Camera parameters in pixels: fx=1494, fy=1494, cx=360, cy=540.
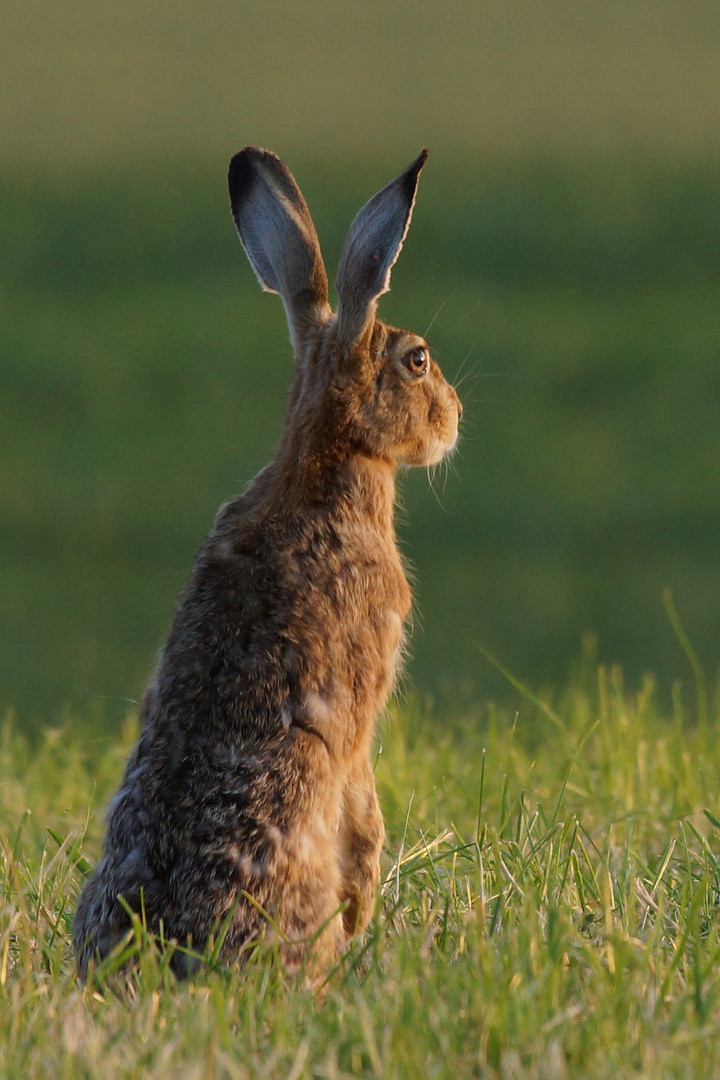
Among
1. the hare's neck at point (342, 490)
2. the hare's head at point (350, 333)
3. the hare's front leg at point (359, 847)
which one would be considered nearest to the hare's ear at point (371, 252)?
the hare's head at point (350, 333)

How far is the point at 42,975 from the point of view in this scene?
3398 mm

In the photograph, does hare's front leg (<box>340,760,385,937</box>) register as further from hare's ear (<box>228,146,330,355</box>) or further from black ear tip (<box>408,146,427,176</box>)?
black ear tip (<box>408,146,427,176</box>)

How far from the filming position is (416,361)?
14.8 feet

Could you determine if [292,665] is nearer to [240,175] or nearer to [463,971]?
[463,971]

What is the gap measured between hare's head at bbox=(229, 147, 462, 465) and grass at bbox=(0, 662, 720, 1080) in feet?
3.46

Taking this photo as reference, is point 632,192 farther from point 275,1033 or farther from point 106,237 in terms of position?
point 275,1033

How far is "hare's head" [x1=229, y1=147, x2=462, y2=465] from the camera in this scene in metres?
4.20

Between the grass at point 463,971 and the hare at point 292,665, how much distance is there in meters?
0.16

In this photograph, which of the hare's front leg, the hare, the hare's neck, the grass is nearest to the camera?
the grass

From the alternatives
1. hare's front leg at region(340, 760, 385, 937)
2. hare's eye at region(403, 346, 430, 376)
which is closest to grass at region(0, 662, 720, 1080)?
hare's front leg at region(340, 760, 385, 937)

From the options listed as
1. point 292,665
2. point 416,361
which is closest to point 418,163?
point 416,361

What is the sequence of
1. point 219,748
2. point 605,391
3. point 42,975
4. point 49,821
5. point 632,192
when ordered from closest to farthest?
point 42,975 → point 219,748 → point 49,821 → point 605,391 → point 632,192

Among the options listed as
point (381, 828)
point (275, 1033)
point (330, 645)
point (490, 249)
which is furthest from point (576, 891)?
point (490, 249)

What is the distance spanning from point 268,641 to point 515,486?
24.6 feet
